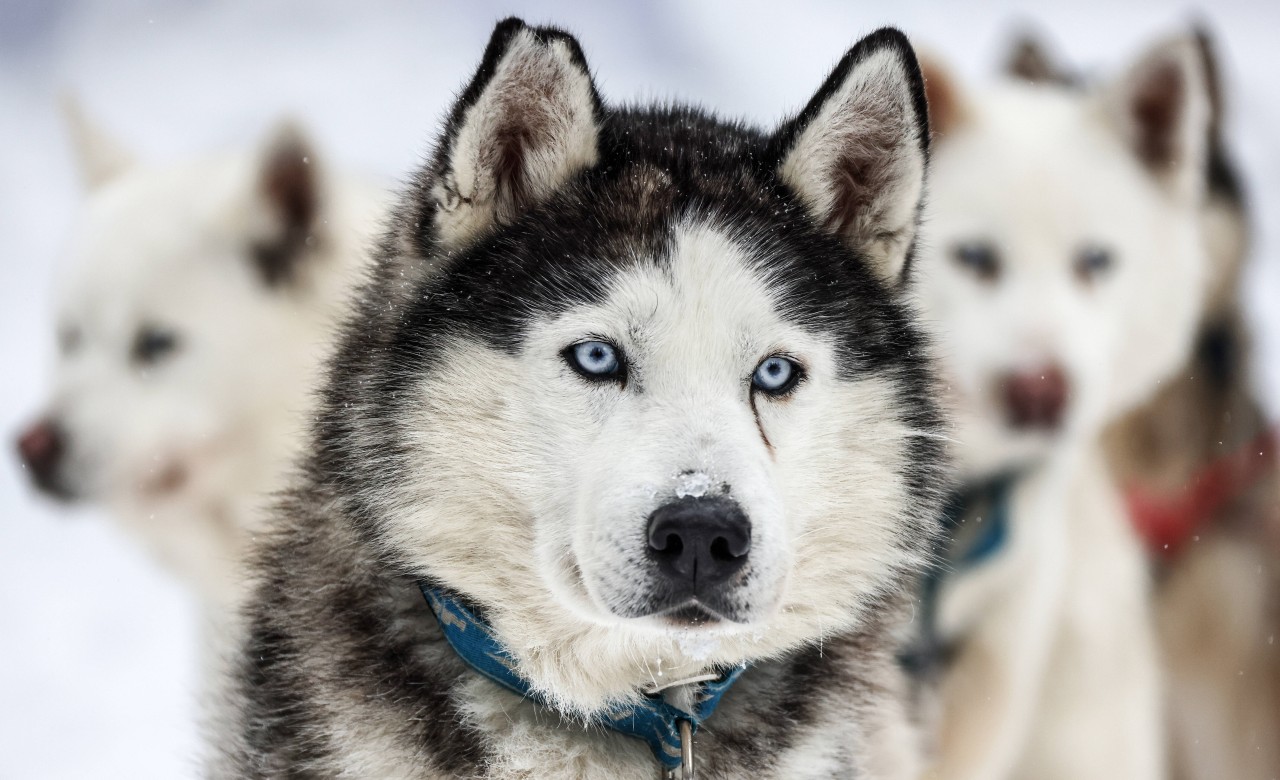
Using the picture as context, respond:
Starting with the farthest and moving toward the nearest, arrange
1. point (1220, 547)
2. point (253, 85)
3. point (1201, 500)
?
point (253, 85), point (1220, 547), point (1201, 500)

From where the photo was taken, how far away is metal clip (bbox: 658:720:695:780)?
1687 mm

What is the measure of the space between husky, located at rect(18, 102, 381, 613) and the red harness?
9.15 feet

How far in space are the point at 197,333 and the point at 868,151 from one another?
2207 millimetres

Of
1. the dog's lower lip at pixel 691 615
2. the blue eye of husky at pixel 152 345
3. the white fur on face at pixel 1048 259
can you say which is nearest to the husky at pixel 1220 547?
the white fur on face at pixel 1048 259

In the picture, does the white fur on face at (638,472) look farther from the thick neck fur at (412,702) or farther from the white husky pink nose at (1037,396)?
the white husky pink nose at (1037,396)

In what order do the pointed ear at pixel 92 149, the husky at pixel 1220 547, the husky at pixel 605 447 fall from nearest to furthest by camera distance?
the husky at pixel 605 447
the pointed ear at pixel 92 149
the husky at pixel 1220 547

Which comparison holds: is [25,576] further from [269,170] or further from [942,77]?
[942,77]

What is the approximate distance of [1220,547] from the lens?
400 cm

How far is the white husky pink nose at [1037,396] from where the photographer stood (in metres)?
2.95

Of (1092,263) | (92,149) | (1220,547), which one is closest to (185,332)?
(92,149)

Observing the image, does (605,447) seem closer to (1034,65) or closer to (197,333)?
(197,333)

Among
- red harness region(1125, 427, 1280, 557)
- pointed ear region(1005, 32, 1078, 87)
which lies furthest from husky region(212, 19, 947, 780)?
pointed ear region(1005, 32, 1078, 87)

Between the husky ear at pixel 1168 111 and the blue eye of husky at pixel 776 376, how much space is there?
6.80ft

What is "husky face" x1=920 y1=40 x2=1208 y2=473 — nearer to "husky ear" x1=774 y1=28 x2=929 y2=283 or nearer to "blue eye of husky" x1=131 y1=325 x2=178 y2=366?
"husky ear" x1=774 y1=28 x2=929 y2=283
